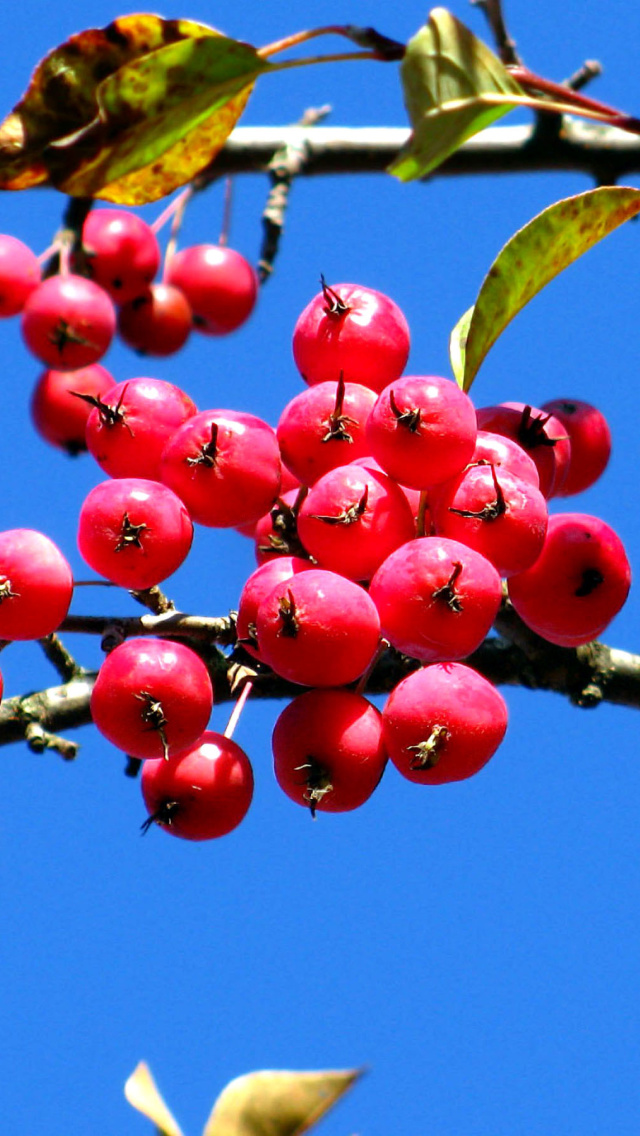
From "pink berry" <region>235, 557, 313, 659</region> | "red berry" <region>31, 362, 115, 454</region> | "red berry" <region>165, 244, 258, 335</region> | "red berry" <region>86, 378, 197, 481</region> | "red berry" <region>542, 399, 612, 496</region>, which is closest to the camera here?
"pink berry" <region>235, 557, 313, 659</region>

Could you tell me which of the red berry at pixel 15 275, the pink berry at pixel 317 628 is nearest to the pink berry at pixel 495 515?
the pink berry at pixel 317 628

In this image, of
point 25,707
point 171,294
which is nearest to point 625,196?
point 25,707

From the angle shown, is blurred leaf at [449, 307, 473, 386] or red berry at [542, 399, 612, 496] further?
red berry at [542, 399, 612, 496]

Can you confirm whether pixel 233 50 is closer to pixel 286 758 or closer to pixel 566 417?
pixel 566 417

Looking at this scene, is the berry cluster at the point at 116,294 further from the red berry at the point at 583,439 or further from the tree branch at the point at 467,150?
the red berry at the point at 583,439

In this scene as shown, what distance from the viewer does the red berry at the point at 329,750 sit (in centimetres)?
155

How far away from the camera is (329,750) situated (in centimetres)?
154

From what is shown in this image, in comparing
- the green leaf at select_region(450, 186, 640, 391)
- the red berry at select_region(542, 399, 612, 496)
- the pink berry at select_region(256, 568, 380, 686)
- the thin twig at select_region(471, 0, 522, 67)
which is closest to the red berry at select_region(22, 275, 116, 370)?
the thin twig at select_region(471, 0, 522, 67)

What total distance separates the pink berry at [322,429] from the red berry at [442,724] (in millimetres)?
326

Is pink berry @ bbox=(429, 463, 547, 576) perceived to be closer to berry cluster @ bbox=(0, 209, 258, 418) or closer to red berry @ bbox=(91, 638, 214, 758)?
red berry @ bbox=(91, 638, 214, 758)

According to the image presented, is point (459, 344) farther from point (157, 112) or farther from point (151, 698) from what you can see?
point (151, 698)

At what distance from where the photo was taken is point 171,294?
3.75m

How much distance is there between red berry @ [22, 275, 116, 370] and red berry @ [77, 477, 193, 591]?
1614 millimetres

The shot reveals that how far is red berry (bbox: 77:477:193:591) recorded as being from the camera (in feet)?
5.32
